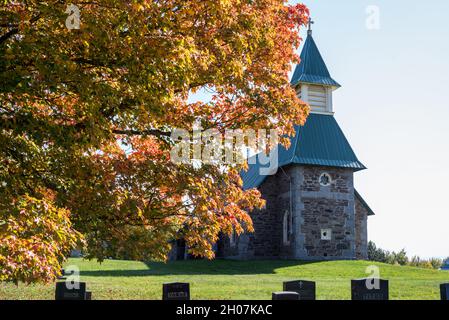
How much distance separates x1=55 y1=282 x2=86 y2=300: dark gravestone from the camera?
11.9 meters

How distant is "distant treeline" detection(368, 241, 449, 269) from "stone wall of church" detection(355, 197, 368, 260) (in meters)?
5.71

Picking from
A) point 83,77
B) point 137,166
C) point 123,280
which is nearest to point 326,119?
point 123,280

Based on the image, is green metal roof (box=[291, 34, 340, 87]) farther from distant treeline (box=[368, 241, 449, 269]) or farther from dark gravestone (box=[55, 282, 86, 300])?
dark gravestone (box=[55, 282, 86, 300])

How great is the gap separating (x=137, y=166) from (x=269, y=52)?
3.43 meters

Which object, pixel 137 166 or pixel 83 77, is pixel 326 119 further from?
pixel 83 77

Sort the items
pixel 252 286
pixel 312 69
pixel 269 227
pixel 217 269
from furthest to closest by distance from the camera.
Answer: pixel 312 69 → pixel 269 227 → pixel 217 269 → pixel 252 286

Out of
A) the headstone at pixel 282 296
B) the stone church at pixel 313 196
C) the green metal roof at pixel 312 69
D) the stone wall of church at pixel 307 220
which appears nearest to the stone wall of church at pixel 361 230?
the stone church at pixel 313 196

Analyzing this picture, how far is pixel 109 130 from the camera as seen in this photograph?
8.56 meters

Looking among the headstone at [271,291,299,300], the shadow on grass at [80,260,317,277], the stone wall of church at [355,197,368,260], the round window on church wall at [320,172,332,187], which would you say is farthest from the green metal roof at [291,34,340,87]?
the headstone at [271,291,299,300]

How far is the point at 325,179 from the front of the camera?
29.6 metres

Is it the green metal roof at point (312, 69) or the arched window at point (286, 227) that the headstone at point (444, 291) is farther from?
the green metal roof at point (312, 69)

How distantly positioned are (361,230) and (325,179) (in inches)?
173

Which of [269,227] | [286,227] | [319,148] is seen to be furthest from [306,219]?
[319,148]

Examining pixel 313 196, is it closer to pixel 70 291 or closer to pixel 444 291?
pixel 444 291
